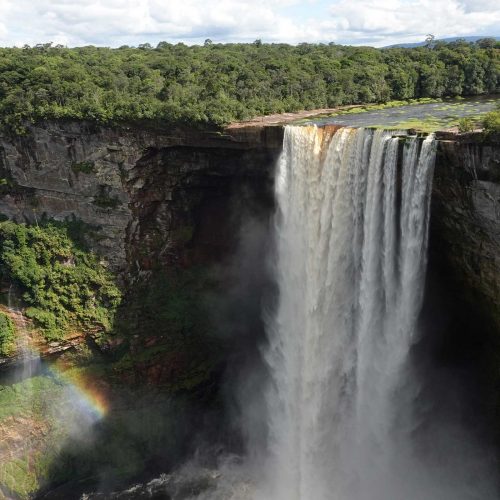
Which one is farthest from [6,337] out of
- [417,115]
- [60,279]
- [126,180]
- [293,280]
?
[417,115]

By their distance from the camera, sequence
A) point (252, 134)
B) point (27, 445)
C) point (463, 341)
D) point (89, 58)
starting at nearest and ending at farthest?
1. point (463, 341)
2. point (252, 134)
3. point (27, 445)
4. point (89, 58)

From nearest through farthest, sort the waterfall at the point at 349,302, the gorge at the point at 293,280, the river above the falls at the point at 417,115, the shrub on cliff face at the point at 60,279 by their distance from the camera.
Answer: the waterfall at the point at 349,302 → the gorge at the point at 293,280 → the river above the falls at the point at 417,115 → the shrub on cliff face at the point at 60,279

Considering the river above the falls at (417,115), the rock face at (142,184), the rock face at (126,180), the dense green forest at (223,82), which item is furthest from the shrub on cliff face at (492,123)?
the dense green forest at (223,82)

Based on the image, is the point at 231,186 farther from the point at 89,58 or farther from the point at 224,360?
the point at 89,58

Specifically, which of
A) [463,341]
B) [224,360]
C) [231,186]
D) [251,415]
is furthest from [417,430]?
[231,186]

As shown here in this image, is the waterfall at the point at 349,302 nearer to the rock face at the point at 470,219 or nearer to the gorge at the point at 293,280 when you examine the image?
the gorge at the point at 293,280
